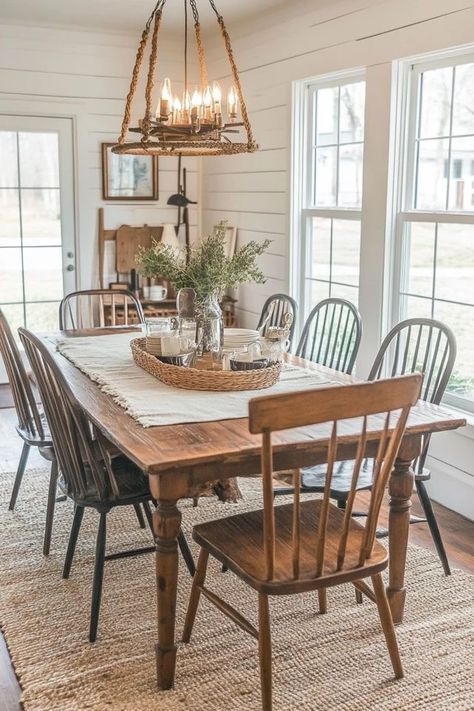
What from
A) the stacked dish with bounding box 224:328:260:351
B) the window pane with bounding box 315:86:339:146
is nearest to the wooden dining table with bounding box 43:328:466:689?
the stacked dish with bounding box 224:328:260:351

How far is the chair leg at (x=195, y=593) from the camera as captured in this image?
2465 millimetres

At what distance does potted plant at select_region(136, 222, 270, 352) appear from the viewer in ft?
9.90

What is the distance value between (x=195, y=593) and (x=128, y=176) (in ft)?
13.5

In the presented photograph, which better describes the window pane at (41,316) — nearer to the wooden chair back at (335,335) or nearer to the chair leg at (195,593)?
the wooden chair back at (335,335)

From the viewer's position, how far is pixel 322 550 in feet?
6.89

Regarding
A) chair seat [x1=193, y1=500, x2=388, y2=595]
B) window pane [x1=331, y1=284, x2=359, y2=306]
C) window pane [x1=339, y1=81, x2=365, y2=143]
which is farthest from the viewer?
window pane [x1=331, y1=284, x2=359, y2=306]

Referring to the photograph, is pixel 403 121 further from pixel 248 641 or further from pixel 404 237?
pixel 248 641

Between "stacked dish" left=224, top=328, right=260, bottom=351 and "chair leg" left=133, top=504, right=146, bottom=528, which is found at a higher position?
"stacked dish" left=224, top=328, right=260, bottom=351

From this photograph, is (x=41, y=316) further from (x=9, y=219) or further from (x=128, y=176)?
(x=128, y=176)

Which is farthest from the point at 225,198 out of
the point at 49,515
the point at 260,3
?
the point at 49,515

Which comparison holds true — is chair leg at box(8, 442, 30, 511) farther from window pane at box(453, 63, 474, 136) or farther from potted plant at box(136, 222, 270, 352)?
window pane at box(453, 63, 474, 136)

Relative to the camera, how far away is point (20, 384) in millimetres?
3299

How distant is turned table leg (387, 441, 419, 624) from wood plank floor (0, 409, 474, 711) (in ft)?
2.16

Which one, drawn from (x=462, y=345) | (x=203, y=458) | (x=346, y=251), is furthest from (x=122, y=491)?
(x=346, y=251)
